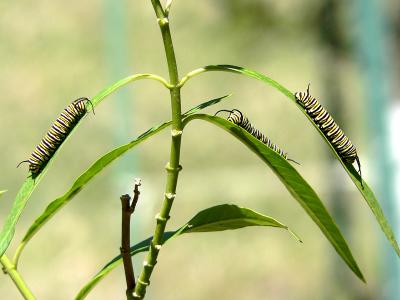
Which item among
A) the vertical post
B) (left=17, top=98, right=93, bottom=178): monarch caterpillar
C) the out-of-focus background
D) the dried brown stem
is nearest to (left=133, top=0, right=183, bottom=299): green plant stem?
the dried brown stem

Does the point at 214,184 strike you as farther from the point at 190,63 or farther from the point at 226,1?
the point at 226,1

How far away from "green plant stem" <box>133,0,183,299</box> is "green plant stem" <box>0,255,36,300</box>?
0.28 ft

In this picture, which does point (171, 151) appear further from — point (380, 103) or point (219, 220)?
point (380, 103)

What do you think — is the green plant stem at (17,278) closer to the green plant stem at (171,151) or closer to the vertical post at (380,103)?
the green plant stem at (171,151)

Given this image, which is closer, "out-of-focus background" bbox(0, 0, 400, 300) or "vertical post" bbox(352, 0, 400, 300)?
"vertical post" bbox(352, 0, 400, 300)

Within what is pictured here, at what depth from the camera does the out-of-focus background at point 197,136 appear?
3455 millimetres

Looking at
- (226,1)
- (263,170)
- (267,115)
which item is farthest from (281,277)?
(226,1)

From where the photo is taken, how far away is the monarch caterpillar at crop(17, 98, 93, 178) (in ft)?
2.33

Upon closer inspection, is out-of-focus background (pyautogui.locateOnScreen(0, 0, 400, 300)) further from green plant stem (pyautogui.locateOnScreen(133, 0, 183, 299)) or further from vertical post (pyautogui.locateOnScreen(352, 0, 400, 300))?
green plant stem (pyautogui.locateOnScreen(133, 0, 183, 299))

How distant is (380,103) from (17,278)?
261 cm

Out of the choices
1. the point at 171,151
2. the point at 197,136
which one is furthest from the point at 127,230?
the point at 197,136

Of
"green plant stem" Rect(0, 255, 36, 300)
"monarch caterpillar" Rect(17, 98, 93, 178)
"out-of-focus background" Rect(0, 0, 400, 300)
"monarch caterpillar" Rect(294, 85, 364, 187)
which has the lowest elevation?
"green plant stem" Rect(0, 255, 36, 300)

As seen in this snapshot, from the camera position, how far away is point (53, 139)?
0.72 metres

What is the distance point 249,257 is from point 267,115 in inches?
24.4
